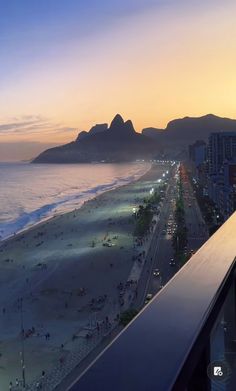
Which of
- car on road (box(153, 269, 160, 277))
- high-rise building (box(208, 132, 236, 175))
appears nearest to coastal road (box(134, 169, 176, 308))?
car on road (box(153, 269, 160, 277))

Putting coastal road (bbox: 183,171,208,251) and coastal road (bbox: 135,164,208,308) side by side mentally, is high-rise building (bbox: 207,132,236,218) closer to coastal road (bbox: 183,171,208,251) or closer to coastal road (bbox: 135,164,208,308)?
coastal road (bbox: 183,171,208,251)

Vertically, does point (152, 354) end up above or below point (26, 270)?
above

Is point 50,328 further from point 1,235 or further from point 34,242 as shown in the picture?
point 1,235

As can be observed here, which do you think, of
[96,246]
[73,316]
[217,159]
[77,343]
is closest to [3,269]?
[96,246]

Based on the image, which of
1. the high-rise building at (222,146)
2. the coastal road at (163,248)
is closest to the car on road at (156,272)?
the coastal road at (163,248)

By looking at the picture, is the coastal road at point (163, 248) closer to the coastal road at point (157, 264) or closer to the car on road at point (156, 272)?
the coastal road at point (157, 264)

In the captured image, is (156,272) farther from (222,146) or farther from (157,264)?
(222,146)
